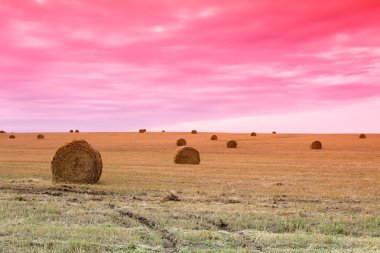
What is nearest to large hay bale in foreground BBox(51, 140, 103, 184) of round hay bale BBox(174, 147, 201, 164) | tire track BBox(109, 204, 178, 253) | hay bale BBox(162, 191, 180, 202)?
hay bale BBox(162, 191, 180, 202)

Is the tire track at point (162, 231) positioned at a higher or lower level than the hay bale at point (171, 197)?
lower

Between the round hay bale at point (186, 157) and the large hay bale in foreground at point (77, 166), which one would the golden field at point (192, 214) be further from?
the round hay bale at point (186, 157)

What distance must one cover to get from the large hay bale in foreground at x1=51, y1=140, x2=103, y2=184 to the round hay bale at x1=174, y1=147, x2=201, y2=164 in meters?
10.7

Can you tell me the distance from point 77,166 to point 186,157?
11.6m

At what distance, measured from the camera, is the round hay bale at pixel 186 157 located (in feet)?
112

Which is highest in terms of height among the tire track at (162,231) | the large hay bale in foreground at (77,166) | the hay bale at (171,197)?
the large hay bale in foreground at (77,166)

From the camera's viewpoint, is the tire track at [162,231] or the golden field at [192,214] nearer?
the tire track at [162,231]

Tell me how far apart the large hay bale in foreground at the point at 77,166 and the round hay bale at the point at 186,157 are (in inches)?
423

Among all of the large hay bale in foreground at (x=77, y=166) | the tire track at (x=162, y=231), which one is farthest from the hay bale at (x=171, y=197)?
the large hay bale in foreground at (x=77, y=166)

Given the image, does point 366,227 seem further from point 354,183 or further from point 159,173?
point 159,173

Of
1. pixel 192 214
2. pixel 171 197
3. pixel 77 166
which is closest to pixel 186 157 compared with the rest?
pixel 77 166

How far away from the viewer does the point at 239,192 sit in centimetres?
1964

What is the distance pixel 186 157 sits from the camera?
34156mm

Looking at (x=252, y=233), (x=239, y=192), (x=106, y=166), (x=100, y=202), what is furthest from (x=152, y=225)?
(x=106, y=166)
